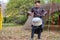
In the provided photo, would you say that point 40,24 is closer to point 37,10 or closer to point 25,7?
point 37,10

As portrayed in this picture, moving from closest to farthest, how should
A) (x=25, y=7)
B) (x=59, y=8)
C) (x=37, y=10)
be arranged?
(x=37, y=10), (x=59, y=8), (x=25, y=7)

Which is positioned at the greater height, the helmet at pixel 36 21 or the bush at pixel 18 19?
the helmet at pixel 36 21

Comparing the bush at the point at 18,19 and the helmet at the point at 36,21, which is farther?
the bush at the point at 18,19

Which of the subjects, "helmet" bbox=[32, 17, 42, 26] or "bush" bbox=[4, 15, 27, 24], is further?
"bush" bbox=[4, 15, 27, 24]

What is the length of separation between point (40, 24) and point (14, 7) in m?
14.6

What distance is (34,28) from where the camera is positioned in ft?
24.9

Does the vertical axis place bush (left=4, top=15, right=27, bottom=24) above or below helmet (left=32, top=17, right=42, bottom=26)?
below

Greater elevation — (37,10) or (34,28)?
(37,10)

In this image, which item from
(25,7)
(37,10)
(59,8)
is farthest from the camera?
(25,7)

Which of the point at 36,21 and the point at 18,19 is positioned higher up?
the point at 36,21

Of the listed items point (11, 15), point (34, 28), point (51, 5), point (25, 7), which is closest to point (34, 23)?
point (34, 28)

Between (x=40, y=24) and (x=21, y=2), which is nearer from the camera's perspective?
(x=40, y=24)

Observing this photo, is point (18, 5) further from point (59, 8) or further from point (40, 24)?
point (40, 24)

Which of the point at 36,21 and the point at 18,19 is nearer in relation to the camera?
the point at 36,21
